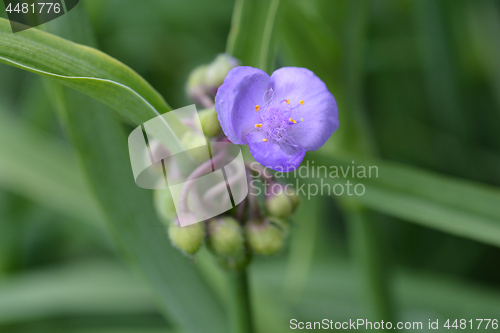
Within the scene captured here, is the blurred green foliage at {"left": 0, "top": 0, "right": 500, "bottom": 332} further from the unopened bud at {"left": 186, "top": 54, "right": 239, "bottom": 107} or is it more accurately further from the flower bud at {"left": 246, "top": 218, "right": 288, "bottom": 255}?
the flower bud at {"left": 246, "top": 218, "right": 288, "bottom": 255}

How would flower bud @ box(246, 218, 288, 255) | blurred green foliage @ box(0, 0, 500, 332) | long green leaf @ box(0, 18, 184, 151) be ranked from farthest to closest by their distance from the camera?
blurred green foliage @ box(0, 0, 500, 332)
flower bud @ box(246, 218, 288, 255)
long green leaf @ box(0, 18, 184, 151)

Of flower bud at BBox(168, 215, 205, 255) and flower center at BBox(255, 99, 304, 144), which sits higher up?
flower center at BBox(255, 99, 304, 144)

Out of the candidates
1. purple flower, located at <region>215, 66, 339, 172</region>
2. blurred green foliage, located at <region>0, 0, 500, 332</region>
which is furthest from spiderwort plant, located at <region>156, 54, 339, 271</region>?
blurred green foliage, located at <region>0, 0, 500, 332</region>

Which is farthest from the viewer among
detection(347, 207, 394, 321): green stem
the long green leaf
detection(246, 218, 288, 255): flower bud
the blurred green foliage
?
the blurred green foliage

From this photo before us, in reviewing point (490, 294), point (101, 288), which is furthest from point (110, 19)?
point (490, 294)

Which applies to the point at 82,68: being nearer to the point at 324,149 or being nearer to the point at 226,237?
the point at 226,237
